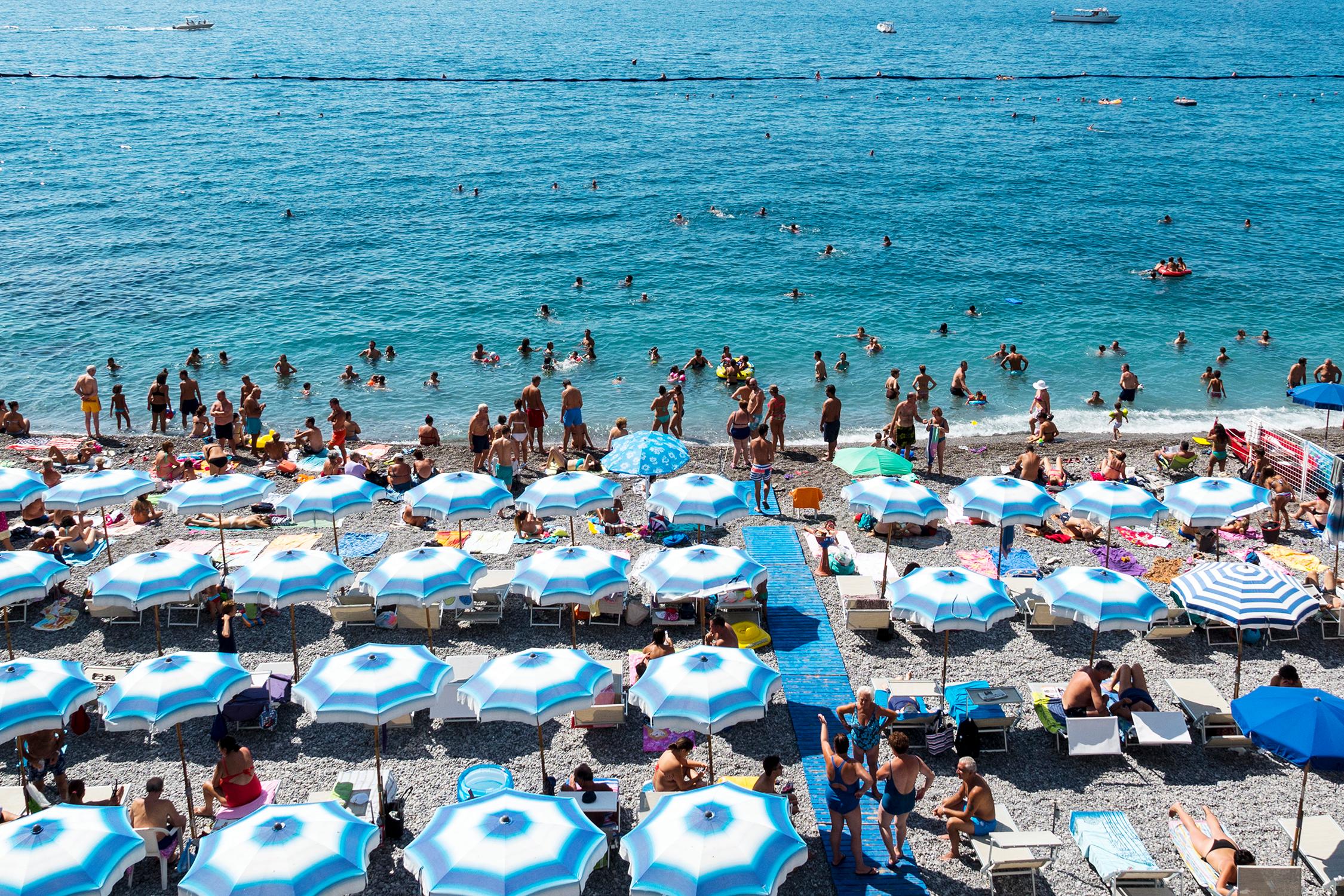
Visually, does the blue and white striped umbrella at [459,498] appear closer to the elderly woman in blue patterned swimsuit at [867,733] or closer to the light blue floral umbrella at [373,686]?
the light blue floral umbrella at [373,686]

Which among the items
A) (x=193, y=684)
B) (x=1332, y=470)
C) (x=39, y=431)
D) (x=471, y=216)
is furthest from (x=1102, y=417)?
(x=471, y=216)

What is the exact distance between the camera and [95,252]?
1725 inches

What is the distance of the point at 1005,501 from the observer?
15.8 metres

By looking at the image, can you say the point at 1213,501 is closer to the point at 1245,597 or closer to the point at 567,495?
the point at 1245,597

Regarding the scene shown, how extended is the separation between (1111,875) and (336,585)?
10.5 meters

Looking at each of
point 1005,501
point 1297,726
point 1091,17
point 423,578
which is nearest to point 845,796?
point 1297,726

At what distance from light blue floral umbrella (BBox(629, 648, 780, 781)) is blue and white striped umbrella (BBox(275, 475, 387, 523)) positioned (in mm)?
6562

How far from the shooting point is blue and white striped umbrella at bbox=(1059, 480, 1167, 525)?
1595 cm

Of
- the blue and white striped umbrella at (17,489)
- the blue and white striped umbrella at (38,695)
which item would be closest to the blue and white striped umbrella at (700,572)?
the blue and white striped umbrella at (38,695)

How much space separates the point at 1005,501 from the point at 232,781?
416 inches

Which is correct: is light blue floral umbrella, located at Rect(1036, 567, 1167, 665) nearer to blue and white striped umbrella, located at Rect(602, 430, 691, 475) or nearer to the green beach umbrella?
the green beach umbrella

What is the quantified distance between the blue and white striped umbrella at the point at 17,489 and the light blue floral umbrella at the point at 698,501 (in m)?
9.57

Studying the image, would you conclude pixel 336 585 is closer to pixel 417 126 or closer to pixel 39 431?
pixel 39 431

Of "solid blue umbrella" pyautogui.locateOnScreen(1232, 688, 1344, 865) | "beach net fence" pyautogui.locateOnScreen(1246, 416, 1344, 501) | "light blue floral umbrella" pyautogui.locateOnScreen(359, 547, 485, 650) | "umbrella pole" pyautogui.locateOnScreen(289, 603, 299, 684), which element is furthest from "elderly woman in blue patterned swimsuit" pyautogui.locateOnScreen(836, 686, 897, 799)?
"beach net fence" pyautogui.locateOnScreen(1246, 416, 1344, 501)
